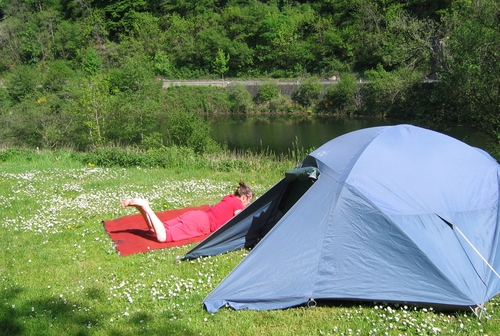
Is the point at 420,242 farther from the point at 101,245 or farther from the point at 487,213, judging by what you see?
the point at 101,245

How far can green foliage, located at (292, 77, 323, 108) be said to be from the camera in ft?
159

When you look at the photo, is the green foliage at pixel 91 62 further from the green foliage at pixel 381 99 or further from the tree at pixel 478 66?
the tree at pixel 478 66

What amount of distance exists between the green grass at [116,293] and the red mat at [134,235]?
0.19 meters

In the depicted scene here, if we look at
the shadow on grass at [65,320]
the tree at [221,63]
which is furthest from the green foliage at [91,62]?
the shadow on grass at [65,320]

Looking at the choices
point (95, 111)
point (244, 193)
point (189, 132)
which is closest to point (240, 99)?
point (95, 111)

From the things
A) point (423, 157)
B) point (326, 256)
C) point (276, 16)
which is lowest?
point (326, 256)

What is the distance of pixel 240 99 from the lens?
51531 millimetres

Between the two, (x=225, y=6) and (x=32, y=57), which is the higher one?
(x=225, y=6)

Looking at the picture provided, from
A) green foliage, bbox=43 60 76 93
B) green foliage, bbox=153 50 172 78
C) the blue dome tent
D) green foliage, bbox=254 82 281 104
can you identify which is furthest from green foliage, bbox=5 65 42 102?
the blue dome tent

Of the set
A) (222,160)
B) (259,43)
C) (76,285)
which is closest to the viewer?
(76,285)

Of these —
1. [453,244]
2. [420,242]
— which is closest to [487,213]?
[453,244]

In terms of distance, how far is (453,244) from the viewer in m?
5.63

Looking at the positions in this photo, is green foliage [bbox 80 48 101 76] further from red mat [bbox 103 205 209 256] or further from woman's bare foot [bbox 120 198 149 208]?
woman's bare foot [bbox 120 198 149 208]

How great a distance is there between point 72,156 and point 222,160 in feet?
18.5
